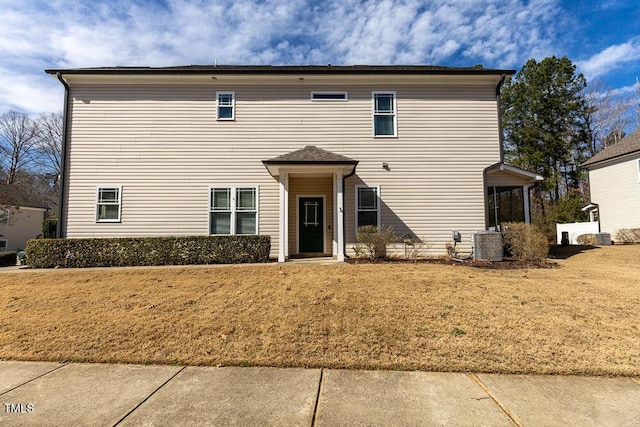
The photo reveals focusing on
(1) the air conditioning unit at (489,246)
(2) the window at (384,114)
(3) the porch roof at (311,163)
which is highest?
(2) the window at (384,114)

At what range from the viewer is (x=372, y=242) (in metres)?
9.62

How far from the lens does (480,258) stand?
9.61 meters

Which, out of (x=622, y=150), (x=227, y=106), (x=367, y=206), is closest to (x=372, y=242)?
(x=367, y=206)

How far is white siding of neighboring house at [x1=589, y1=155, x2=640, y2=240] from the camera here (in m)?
18.1

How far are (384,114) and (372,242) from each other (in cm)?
460

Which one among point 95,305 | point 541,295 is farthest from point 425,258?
point 95,305

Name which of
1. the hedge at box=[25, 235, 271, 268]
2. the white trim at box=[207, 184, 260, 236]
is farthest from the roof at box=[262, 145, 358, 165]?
the hedge at box=[25, 235, 271, 268]

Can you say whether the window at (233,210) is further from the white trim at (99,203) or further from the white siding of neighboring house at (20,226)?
the white siding of neighboring house at (20,226)

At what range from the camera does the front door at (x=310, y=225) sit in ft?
37.6

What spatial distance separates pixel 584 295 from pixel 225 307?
20.4 feet

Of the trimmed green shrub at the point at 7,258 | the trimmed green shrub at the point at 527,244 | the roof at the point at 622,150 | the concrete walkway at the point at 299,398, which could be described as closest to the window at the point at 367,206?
the trimmed green shrub at the point at 527,244

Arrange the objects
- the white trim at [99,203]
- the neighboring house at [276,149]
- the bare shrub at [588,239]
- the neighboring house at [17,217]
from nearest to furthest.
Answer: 1. the white trim at [99,203]
2. the neighboring house at [276,149]
3. the bare shrub at [588,239]
4. the neighboring house at [17,217]

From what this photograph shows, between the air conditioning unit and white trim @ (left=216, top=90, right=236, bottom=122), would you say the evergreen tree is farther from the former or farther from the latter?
white trim @ (left=216, top=90, right=236, bottom=122)

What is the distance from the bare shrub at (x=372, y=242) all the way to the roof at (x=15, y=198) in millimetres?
22703
